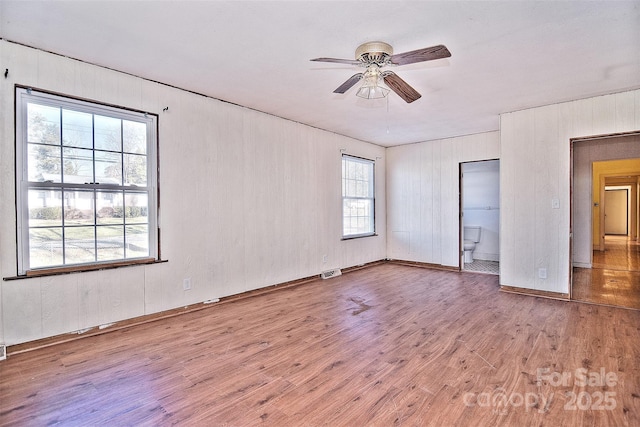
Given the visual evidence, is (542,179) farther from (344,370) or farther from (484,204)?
(344,370)

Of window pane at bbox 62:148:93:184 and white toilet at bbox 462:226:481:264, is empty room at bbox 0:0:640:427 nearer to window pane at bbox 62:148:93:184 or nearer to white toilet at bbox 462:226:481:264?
window pane at bbox 62:148:93:184

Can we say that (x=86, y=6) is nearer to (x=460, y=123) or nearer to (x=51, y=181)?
(x=51, y=181)

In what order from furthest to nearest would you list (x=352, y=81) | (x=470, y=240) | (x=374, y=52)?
(x=470, y=240)
(x=352, y=81)
(x=374, y=52)

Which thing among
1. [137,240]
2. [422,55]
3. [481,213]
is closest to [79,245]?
[137,240]

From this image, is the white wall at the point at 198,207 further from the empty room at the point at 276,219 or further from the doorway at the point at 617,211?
the doorway at the point at 617,211

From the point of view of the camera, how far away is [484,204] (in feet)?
23.8

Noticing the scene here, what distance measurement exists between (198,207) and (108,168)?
0.99 metres

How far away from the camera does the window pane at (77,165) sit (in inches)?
116

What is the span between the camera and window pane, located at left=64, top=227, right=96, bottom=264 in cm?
296

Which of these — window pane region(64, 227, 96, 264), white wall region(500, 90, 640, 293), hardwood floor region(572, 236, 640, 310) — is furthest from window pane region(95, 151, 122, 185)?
hardwood floor region(572, 236, 640, 310)

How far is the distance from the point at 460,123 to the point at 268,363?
15.1ft

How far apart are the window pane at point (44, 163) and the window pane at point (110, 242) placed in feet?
1.98

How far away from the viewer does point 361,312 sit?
12.2ft

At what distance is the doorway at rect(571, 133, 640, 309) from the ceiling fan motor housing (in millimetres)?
3258
